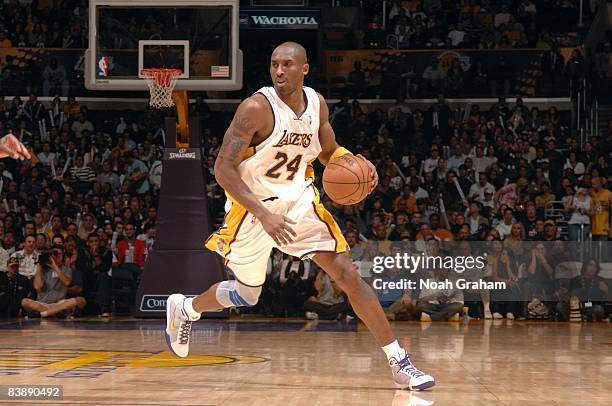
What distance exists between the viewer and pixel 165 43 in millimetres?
11750

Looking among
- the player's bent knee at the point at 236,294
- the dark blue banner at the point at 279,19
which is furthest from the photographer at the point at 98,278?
the dark blue banner at the point at 279,19

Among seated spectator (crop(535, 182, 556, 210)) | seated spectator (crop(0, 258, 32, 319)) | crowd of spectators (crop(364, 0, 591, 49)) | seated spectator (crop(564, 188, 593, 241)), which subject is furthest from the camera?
crowd of spectators (crop(364, 0, 591, 49))

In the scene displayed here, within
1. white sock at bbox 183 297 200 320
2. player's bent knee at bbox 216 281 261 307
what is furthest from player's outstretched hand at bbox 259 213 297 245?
white sock at bbox 183 297 200 320

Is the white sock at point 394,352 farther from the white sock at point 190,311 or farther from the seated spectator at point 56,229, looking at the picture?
the seated spectator at point 56,229

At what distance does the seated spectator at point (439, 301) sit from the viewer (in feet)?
40.2

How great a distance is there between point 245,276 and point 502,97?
43.4ft

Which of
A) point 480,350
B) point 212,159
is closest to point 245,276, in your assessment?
point 480,350

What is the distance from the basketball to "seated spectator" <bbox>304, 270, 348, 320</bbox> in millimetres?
6660

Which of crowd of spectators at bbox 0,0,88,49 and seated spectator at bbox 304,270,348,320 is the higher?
crowd of spectators at bbox 0,0,88,49

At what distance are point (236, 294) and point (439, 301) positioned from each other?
675 centimetres

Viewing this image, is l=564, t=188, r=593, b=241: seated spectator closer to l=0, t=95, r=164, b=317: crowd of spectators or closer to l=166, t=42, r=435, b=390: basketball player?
l=0, t=95, r=164, b=317: crowd of spectators

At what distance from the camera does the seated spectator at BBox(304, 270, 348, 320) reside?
12320mm

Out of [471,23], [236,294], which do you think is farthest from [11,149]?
[471,23]

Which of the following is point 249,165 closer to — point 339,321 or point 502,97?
point 339,321
